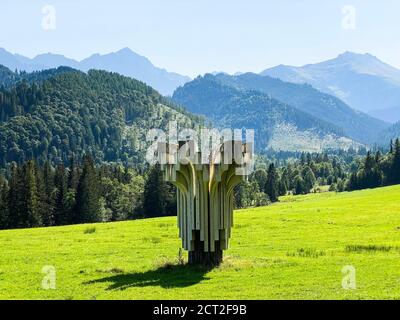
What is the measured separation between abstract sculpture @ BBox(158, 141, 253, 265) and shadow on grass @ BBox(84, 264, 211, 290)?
2.87 ft

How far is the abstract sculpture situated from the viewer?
68.7 feet

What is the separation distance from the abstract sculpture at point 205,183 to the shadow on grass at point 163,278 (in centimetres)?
87

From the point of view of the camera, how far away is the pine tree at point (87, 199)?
87812mm

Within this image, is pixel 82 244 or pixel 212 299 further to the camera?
pixel 82 244

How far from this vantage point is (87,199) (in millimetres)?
88312

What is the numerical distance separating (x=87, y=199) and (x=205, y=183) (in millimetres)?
69630

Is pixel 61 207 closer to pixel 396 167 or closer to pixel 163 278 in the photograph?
pixel 396 167

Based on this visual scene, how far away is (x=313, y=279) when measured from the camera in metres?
19.0

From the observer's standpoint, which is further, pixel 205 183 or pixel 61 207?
pixel 61 207

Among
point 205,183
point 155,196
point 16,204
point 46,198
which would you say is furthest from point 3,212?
point 205,183

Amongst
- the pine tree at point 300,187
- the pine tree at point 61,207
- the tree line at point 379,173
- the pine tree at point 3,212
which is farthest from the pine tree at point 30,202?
the pine tree at point 300,187

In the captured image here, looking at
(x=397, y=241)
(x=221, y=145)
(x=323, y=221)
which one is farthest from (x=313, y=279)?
(x=323, y=221)
